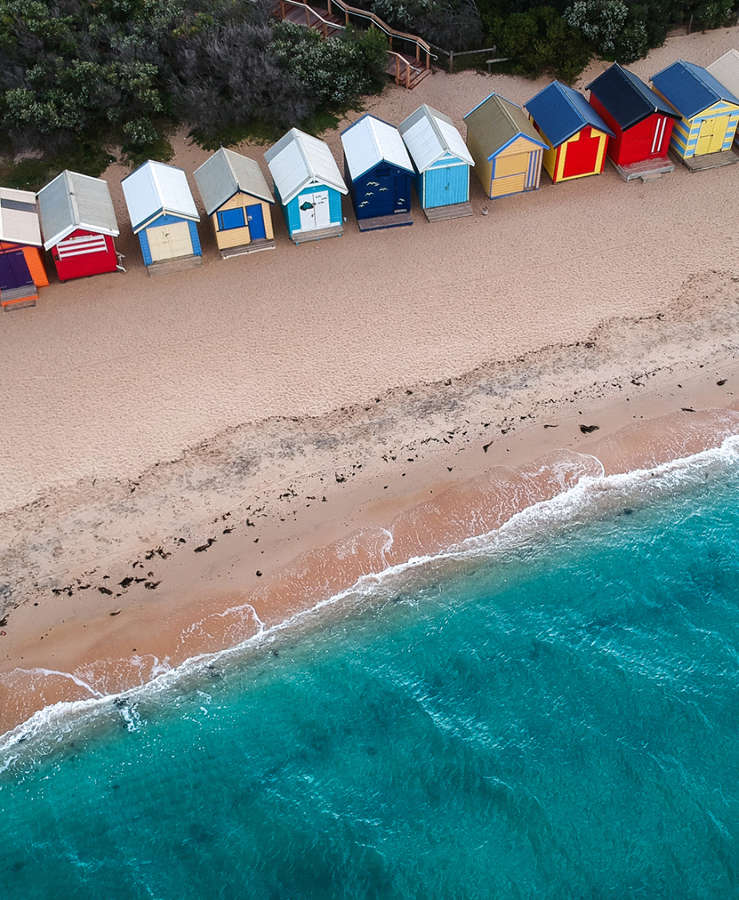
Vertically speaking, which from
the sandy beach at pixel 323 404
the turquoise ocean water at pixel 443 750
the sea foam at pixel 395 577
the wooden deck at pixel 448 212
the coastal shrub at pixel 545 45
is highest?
the coastal shrub at pixel 545 45

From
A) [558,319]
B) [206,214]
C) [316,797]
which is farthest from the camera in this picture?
[206,214]

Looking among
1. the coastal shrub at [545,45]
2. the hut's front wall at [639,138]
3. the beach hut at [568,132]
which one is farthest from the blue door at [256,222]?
the coastal shrub at [545,45]

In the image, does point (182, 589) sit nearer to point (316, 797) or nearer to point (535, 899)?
point (316, 797)

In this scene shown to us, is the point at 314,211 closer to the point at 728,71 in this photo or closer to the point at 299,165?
the point at 299,165

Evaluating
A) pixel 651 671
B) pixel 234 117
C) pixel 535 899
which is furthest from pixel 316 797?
pixel 234 117

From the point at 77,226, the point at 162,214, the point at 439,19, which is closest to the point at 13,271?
the point at 77,226

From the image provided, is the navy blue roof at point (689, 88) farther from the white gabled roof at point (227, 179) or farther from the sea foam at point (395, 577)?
the white gabled roof at point (227, 179)

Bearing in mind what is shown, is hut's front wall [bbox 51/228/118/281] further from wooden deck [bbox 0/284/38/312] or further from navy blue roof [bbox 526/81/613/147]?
navy blue roof [bbox 526/81/613/147]
